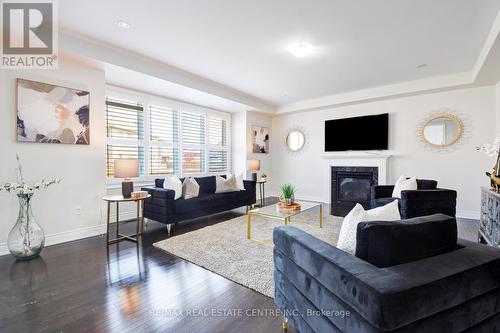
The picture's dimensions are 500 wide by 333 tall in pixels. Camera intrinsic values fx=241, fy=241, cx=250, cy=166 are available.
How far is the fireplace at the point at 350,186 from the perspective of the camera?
5.70 m

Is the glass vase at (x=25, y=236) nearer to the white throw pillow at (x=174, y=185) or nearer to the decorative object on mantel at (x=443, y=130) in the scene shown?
the white throw pillow at (x=174, y=185)

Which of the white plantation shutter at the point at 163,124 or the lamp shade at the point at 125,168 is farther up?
the white plantation shutter at the point at 163,124

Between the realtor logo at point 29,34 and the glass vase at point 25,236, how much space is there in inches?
70.1

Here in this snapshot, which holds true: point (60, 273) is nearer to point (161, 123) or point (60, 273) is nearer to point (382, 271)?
point (382, 271)

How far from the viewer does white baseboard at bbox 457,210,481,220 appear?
4652mm

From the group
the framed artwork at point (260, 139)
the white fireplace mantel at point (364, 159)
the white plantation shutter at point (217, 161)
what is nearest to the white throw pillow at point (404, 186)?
the white fireplace mantel at point (364, 159)

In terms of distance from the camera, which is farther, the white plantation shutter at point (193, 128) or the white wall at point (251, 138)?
the white wall at point (251, 138)

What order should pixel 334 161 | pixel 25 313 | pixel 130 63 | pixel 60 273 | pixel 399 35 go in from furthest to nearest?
pixel 334 161
pixel 130 63
pixel 399 35
pixel 60 273
pixel 25 313

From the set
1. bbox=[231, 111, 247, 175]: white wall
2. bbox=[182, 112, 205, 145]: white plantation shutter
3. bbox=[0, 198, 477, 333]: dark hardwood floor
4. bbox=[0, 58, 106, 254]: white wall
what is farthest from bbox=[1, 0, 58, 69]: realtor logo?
bbox=[231, 111, 247, 175]: white wall

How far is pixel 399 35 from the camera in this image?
3125 mm

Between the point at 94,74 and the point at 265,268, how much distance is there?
3778 millimetres

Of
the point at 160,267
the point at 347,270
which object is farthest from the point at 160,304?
the point at 347,270

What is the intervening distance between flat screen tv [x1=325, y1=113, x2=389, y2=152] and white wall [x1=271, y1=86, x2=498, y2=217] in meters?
0.16

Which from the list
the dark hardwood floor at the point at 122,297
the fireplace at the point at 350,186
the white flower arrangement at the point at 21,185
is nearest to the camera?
the dark hardwood floor at the point at 122,297
